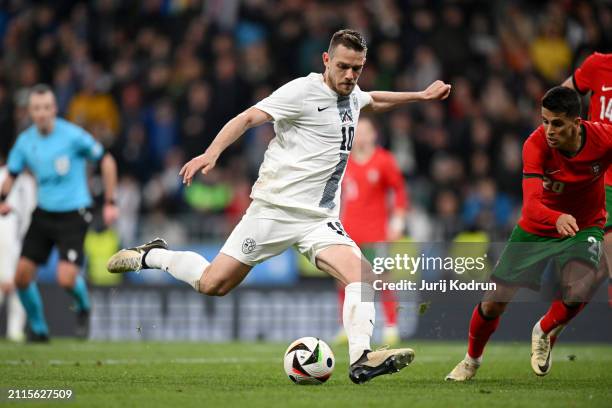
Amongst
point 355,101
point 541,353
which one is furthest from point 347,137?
point 541,353

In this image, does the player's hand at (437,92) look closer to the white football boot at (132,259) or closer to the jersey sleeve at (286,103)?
the jersey sleeve at (286,103)

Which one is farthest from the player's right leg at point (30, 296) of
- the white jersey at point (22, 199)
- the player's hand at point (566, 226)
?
the player's hand at point (566, 226)

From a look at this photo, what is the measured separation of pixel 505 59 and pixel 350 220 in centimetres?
591

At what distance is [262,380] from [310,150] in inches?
66.2

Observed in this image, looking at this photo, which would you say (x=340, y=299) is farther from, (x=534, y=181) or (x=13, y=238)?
(x=534, y=181)

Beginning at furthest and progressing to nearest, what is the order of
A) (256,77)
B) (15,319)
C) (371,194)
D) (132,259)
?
(256,77) < (15,319) < (371,194) < (132,259)

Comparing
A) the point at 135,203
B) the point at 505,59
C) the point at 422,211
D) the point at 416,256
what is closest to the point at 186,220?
the point at 135,203

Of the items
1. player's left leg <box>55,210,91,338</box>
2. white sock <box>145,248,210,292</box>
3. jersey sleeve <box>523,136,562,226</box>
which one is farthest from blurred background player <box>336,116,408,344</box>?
jersey sleeve <box>523,136,562,226</box>

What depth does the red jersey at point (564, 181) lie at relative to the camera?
24.8ft

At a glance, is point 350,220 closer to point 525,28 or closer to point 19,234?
point 19,234

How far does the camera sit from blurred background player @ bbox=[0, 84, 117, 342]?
12.2m

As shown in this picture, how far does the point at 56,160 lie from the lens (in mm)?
12266

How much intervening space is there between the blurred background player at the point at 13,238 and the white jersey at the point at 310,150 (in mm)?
7171

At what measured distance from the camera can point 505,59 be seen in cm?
1794
